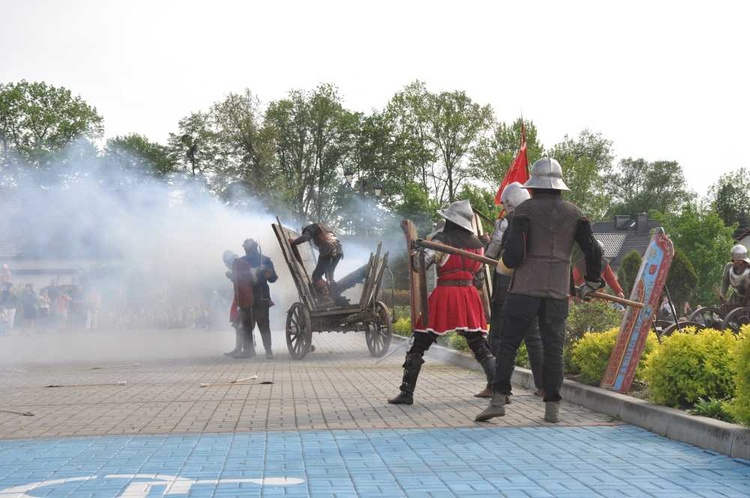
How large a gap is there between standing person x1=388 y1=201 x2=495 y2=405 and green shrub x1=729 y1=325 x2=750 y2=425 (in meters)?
3.22

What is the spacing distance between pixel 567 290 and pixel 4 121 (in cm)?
4830

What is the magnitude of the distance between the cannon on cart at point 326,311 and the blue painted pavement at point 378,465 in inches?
370

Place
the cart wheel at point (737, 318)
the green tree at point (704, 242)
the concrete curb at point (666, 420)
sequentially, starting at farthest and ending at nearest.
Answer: the green tree at point (704, 242)
the cart wheel at point (737, 318)
the concrete curb at point (666, 420)

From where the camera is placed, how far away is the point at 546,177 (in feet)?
25.7

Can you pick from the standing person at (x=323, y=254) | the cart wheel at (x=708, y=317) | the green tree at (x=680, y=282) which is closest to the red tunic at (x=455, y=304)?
the cart wheel at (x=708, y=317)

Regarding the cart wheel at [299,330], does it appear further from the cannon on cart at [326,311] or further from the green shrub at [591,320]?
the green shrub at [591,320]

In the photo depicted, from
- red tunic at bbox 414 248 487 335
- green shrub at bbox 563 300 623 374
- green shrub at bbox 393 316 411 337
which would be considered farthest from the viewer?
green shrub at bbox 393 316 411 337

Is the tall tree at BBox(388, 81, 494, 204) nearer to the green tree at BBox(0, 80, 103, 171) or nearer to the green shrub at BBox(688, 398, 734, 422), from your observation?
the green tree at BBox(0, 80, 103, 171)

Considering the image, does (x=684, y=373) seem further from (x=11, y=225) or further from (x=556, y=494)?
(x=11, y=225)

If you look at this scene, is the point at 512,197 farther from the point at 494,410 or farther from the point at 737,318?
the point at 737,318

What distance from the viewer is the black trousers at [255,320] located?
17.5 meters

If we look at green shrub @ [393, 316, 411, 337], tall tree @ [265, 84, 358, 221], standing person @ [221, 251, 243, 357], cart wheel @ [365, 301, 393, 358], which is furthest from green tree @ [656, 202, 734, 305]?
standing person @ [221, 251, 243, 357]

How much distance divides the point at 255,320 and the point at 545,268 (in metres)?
10.6

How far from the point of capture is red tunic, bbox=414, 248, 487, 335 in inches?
359
